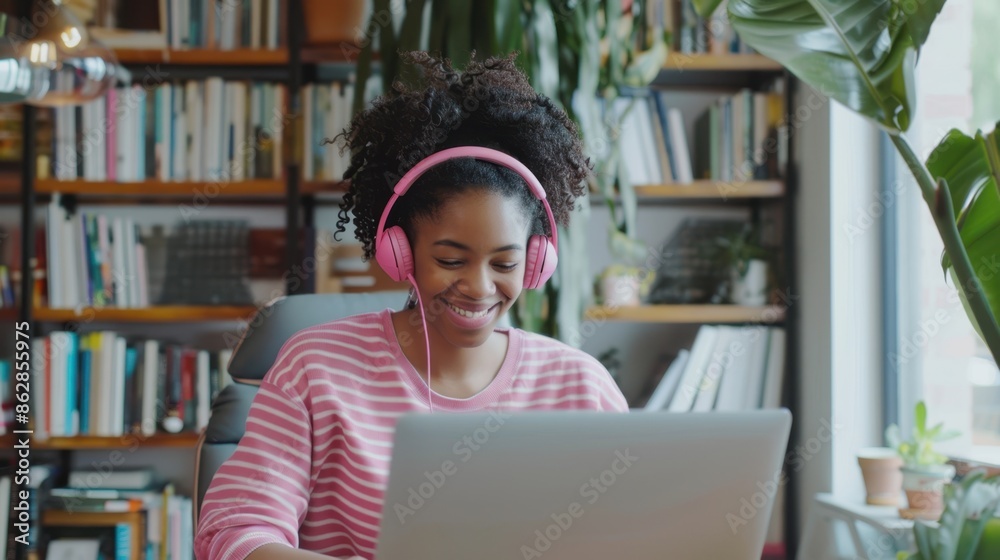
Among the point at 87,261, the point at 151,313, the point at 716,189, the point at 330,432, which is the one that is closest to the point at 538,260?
the point at 330,432

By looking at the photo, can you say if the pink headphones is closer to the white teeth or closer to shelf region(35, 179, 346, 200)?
the white teeth

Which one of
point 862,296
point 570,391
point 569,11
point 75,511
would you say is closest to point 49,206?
point 75,511

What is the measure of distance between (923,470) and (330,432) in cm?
131

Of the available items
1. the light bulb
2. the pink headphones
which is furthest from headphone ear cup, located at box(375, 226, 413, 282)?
the light bulb

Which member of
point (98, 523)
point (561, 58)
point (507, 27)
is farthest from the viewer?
point (98, 523)

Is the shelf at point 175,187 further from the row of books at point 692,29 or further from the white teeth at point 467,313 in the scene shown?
the white teeth at point 467,313

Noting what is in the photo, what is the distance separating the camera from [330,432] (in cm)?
108

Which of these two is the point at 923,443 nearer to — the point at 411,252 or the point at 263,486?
the point at 411,252

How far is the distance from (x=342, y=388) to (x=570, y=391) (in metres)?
0.28

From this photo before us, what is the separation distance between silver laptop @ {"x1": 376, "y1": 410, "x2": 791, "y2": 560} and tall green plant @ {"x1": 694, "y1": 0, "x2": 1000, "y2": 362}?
382 millimetres

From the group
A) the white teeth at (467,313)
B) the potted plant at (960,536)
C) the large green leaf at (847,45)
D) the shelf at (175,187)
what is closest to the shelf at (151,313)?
the shelf at (175,187)

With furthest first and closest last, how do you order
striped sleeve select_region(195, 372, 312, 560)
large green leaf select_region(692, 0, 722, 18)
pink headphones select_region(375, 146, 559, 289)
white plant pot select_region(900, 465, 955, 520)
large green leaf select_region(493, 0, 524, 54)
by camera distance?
large green leaf select_region(493, 0, 524, 54) < white plant pot select_region(900, 465, 955, 520) < large green leaf select_region(692, 0, 722, 18) < pink headphones select_region(375, 146, 559, 289) < striped sleeve select_region(195, 372, 312, 560)

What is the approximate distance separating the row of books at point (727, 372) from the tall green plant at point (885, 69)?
4.70 feet

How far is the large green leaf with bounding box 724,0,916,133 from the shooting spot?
3.35 feet
